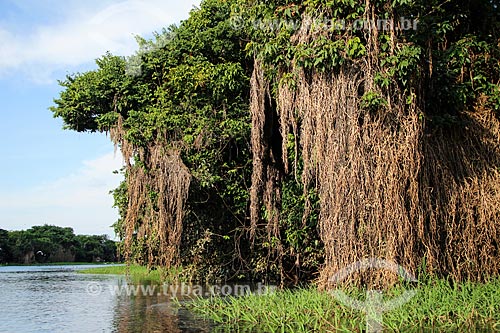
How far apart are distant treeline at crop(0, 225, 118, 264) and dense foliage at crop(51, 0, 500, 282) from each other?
48.9 metres

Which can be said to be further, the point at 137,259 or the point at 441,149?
the point at 137,259

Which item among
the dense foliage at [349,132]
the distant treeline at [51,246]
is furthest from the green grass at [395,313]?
the distant treeline at [51,246]

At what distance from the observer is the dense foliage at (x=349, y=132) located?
902cm

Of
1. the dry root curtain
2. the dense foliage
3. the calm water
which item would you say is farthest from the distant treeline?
the dry root curtain

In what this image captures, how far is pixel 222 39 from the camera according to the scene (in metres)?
14.6

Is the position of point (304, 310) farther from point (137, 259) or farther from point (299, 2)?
point (137, 259)

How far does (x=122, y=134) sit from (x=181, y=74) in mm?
2324

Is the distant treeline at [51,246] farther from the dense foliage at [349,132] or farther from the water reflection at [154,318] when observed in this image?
the dense foliage at [349,132]

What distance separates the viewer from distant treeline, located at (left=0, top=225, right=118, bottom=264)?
61.3 metres

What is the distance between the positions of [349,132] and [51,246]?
64.8 meters

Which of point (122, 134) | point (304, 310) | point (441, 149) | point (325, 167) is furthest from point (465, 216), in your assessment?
point (122, 134)

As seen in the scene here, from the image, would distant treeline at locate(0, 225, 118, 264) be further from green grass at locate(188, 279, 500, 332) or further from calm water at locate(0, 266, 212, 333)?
green grass at locate(188, 279, 500, 332)

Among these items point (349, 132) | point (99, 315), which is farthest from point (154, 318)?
point (349, 132)

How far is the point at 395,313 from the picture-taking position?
26.0ft
